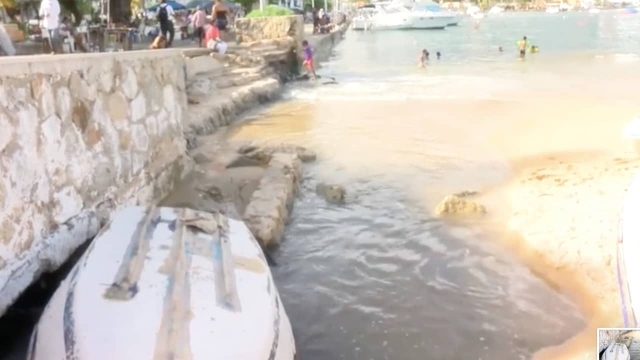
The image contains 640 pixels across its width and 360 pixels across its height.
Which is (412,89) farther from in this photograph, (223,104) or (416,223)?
(416,223)

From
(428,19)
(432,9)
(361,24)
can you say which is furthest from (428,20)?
(361,24)

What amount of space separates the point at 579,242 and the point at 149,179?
424cm

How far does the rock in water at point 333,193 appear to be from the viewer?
28.4ft

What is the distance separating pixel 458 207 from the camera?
26.3 feet

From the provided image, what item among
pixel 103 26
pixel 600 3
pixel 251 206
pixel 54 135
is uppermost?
pixel 600 3

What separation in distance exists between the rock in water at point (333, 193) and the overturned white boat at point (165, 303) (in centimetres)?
421

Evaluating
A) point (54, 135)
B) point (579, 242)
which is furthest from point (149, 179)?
point (579, 242)

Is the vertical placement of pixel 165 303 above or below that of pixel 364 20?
below

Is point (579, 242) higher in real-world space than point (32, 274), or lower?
lower

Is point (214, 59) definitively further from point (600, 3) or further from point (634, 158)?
point (600, 3)

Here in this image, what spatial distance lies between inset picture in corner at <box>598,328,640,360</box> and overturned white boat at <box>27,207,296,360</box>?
5.31 ft

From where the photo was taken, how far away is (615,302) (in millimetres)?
5539

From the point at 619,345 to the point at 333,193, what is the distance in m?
5.73

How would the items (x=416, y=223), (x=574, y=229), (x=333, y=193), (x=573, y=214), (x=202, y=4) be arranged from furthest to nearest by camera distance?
(x=202, y=4) < (x=333, y=193) < (x=416, y=223) < (x=573, y=214) < (x=574, y=229)
